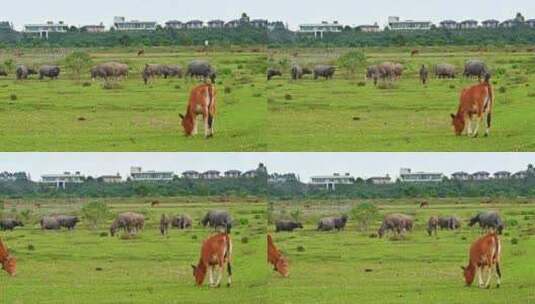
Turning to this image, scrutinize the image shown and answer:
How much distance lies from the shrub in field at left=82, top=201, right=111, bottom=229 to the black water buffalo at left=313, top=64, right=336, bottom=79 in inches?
56.7

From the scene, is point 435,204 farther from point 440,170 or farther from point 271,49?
point 271,49

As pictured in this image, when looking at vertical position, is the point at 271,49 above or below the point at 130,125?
above

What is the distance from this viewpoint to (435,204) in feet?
22.6

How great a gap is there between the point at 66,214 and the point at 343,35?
1.91m

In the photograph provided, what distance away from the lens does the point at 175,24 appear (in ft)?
22.1

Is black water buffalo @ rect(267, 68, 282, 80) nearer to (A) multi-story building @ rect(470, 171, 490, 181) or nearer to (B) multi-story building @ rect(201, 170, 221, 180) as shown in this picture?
(B) multi-story building @ rect(201, 170, 221, 180)

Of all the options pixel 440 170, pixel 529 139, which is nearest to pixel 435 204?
pixel 440 170

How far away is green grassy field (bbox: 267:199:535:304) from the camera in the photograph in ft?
22.3

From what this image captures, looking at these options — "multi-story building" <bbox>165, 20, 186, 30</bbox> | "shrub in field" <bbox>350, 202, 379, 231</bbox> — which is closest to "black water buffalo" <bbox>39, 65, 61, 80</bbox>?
"multi-story building" <bbox>165, 20, 186, 30</bbox>

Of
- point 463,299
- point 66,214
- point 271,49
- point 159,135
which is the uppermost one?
point 271,49

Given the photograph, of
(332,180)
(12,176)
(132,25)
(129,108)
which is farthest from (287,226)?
(12,176)

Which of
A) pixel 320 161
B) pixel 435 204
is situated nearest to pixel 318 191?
pixel 320 161

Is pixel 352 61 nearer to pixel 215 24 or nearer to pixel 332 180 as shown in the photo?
pixel 332 180

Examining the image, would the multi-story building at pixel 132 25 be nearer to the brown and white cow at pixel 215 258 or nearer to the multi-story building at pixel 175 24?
the multi-story building at pixel 175 24
